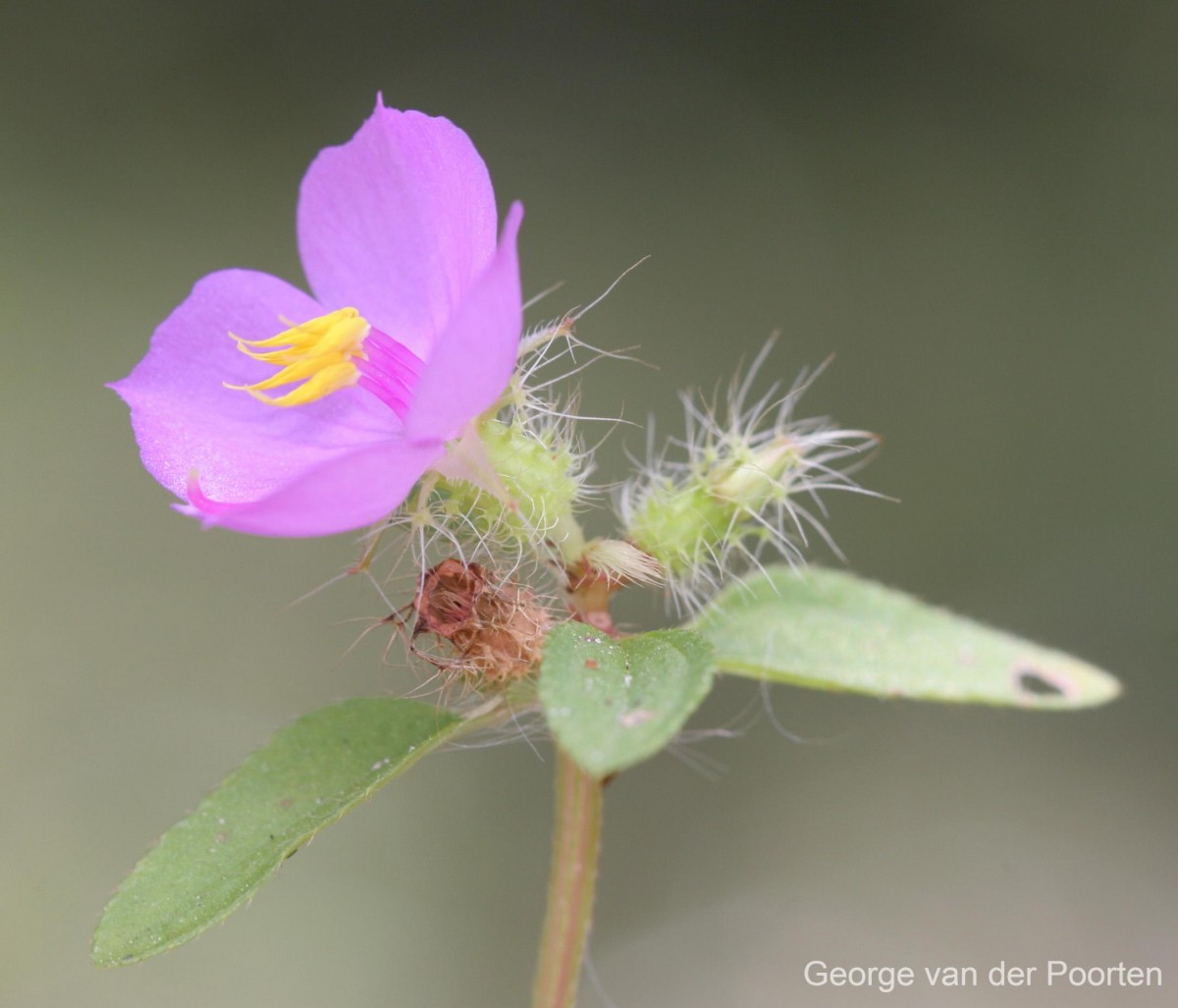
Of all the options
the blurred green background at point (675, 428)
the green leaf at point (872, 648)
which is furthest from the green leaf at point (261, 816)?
the blurred green background at point (675, 428)

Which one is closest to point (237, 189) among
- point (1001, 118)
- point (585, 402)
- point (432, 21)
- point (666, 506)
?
point (432, 21)

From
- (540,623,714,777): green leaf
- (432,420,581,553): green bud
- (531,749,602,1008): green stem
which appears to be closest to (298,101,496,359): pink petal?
(432,420,581,553): green bud

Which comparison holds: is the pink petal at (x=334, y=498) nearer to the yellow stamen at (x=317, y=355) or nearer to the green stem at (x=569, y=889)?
the yellow stamen at (x=317, y=355)

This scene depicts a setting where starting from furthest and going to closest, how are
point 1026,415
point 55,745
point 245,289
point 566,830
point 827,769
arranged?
point 1026,415, point 827,769, point 55,745, point 245,289, point 566,830

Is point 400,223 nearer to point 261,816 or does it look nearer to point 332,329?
point 332,329

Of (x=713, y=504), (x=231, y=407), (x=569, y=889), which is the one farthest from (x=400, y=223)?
(x=569, y=889)

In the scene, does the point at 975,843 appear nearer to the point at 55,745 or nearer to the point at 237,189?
the point at 55,745

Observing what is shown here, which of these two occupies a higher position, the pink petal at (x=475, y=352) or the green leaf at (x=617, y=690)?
the pink petal at (x=475, y=352)

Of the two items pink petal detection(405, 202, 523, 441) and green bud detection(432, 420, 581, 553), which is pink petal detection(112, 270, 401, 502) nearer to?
green bud detection(432, 420, 581, 553)
